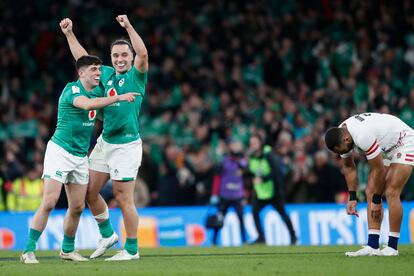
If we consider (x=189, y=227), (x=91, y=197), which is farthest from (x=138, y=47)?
(x=189, y=227)

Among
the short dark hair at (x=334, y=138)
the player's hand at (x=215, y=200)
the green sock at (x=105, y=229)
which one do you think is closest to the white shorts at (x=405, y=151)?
the short dark hair at (x=334, y=138)

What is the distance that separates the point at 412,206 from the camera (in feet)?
65.5

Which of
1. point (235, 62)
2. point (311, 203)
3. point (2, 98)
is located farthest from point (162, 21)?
point (311, 203)

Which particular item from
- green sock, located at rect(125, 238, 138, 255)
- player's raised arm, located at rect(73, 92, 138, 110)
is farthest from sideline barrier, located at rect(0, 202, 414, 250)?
player's raised arm, located at rect(73, 92, 138, 110)

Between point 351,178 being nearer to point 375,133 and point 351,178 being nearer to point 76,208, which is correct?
point 375,133

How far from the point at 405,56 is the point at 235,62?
15.2 feet

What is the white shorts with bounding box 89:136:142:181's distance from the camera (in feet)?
40.1

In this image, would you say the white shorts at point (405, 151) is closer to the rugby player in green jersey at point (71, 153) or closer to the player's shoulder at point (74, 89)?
the rugby player in green jersey at point (71, 153)

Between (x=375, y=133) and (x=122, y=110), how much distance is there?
10.3ft

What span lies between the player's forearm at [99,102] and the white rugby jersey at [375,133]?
2909mm

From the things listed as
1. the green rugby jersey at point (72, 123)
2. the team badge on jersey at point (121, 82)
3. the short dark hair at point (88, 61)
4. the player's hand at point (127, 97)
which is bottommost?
the green rugby jersey at point (72, 123)

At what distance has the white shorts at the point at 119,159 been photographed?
12.2m

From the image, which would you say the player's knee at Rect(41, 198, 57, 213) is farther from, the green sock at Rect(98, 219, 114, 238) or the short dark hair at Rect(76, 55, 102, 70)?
the short dark hair at Rect(76, 55, 102, 70)

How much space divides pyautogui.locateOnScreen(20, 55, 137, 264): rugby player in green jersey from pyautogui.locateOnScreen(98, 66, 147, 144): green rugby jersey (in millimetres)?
204
